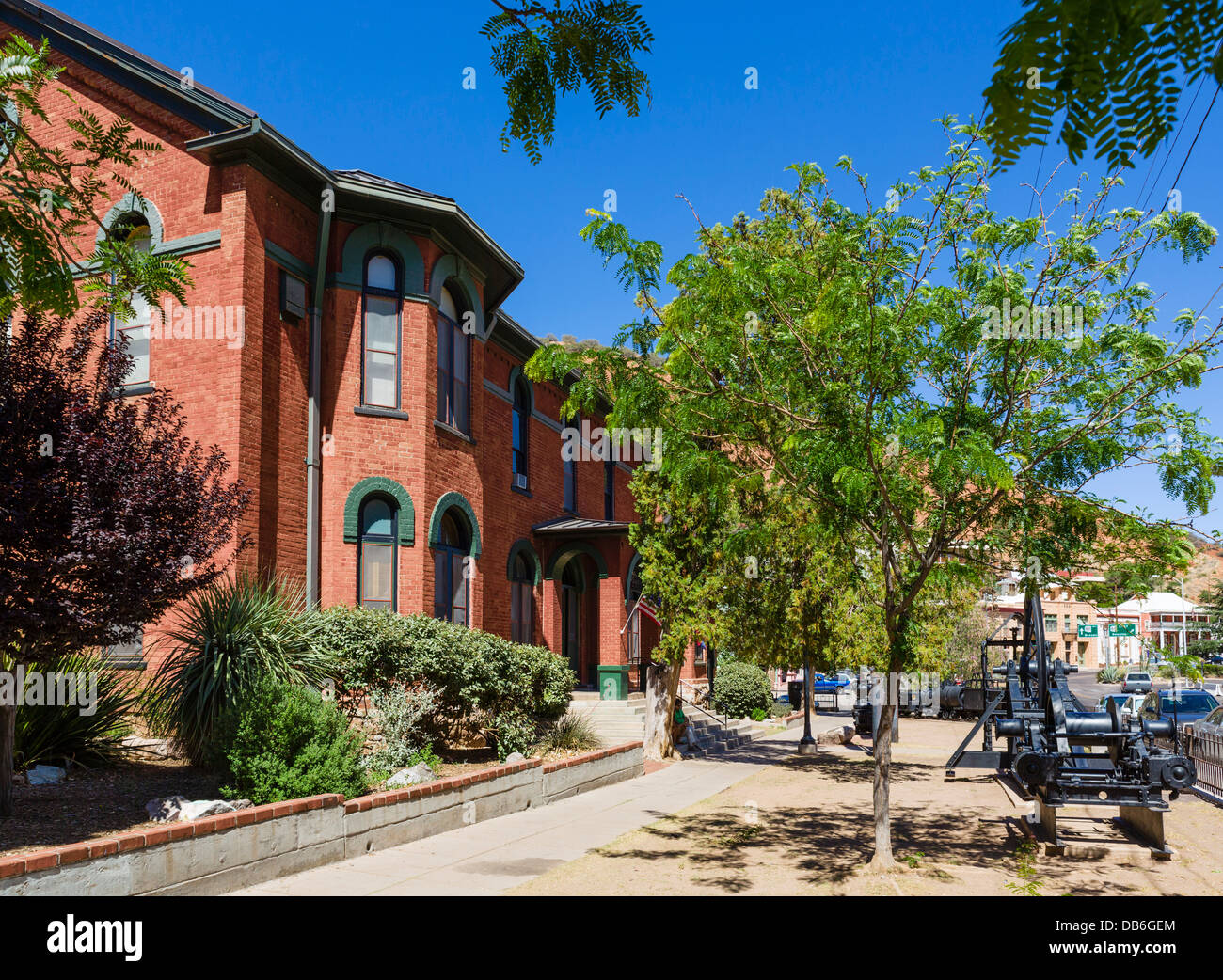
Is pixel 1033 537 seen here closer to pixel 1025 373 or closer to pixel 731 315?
pixel 1025 373

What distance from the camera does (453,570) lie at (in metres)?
17.3

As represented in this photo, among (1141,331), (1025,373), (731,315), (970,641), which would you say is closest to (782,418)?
(731,315)

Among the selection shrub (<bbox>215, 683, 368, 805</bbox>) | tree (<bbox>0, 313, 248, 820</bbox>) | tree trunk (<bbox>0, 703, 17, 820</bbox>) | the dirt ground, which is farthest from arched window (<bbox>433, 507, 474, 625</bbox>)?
tree trunk (<bbox>0, 703, 17, 820</bbox>)

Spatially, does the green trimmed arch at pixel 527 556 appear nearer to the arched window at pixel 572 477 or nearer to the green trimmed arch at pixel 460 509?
the green trimmed arch at pixel 460 509

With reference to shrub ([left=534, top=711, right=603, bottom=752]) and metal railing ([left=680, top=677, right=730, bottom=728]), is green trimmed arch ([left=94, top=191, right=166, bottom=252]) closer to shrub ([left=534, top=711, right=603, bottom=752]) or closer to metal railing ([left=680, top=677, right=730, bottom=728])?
shrub ([left=534, top=711, right=603, bottom=752])

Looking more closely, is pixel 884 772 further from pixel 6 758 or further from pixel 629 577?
pixel 629 577

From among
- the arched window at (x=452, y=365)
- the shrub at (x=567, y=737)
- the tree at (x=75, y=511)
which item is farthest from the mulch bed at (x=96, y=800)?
the arched window at (x=452, y=365)

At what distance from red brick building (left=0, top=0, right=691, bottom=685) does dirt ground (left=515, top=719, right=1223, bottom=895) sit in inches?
263

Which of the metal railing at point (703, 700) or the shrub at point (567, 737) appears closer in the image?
the shrub at point (567, 737)

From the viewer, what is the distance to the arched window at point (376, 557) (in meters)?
15.5

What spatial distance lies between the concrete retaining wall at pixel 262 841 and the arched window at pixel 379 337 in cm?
700

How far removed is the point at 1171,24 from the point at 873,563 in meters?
9.43

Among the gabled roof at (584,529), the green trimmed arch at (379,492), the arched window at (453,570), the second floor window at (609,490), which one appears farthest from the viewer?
the second floor window at (609,490)
